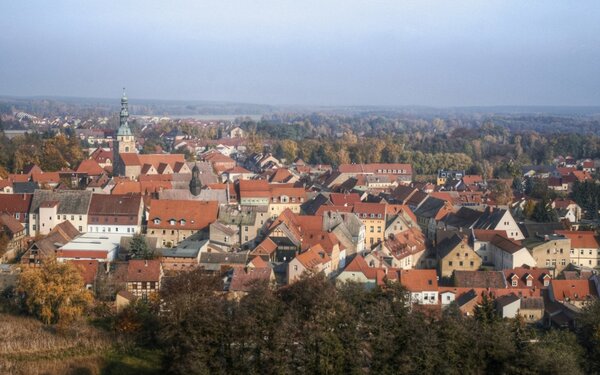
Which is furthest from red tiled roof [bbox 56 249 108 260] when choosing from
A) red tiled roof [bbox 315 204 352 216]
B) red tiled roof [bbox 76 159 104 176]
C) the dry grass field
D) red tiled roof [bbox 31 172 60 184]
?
red tiled roof [bbox 76 159 104 176]

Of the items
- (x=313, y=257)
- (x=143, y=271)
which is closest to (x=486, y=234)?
(x=313, y=257)

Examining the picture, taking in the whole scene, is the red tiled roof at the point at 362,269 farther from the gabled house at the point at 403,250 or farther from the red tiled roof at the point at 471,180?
the red tiled roof at the point at 471,180

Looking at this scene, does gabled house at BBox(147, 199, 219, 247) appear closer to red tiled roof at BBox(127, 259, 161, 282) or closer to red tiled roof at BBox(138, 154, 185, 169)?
red tiled roof at BBox(127, 259, 161, 282)

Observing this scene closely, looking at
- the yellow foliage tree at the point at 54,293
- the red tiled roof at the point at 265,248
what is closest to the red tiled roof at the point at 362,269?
the red tiled roof at the point at 265,248

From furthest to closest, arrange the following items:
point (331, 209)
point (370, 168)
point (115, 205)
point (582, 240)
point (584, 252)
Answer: point (370, 168) → point (331, 209) → point (115, 205) → point (582, 240) → point (584, 252)

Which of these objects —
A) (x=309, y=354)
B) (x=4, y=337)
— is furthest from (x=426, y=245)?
(x=4, y=337)

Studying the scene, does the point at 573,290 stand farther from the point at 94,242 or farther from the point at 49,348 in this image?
the point at 94,242
